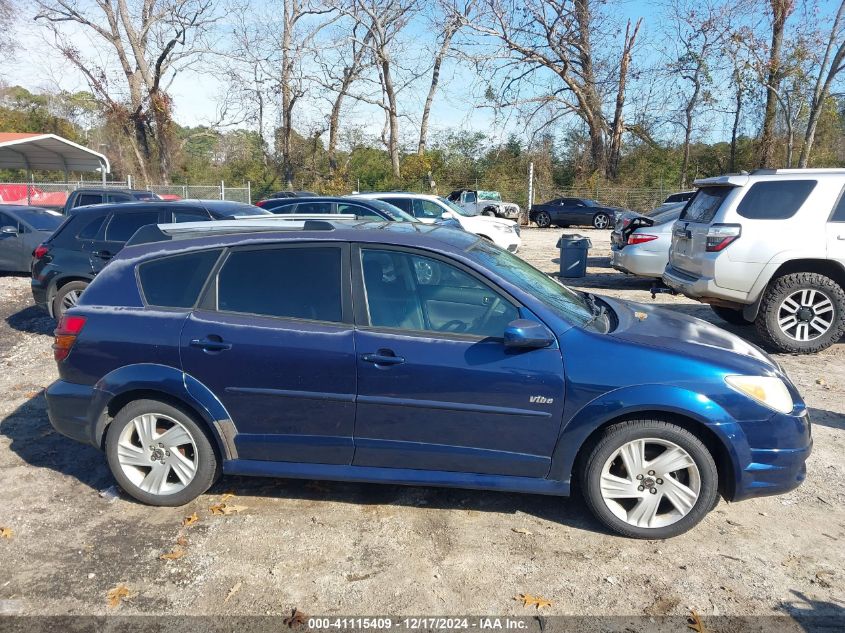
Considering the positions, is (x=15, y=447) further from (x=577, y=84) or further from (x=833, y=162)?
(x=833, y=162)

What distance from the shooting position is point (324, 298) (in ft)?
12.6

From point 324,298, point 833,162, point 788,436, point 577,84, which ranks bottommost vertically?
point 788,436

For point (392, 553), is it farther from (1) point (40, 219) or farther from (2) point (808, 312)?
(1) point (40, 219)

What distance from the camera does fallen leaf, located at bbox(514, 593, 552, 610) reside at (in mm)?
3100

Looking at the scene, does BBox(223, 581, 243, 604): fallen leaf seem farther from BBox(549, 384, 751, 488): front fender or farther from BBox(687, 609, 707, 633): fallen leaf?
BBox(687, 609, 707, 633): fallen leaf

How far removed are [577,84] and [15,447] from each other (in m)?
38.9

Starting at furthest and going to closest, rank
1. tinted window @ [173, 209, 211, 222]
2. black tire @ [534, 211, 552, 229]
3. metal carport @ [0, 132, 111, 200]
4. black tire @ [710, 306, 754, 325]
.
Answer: black tire @ [534, 211, 552, 229]
metal carport @ [0, 132, 111, 200]
black tire @ [710, 306, 754, 325]
tinted window @ [173, 209, 211, 222]

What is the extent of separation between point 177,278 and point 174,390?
711 millimetres

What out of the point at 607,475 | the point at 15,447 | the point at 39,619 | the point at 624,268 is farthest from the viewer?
the point at 624,268

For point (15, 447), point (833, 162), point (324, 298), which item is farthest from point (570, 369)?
point (833, 162)

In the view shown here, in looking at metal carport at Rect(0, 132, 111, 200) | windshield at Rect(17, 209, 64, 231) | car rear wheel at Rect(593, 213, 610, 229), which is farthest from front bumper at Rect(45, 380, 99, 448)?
car rear wheel at Rect(593, 213, 610, 229)

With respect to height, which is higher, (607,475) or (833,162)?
(833,162)

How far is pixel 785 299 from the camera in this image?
7.18 meters

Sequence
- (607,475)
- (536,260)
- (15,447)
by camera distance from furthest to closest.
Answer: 1. (536,260)
2. (15,447)
3. (607,475)
